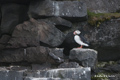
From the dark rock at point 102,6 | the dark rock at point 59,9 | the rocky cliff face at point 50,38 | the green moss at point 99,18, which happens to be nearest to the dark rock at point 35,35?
the rocky cliff face at point 50,38

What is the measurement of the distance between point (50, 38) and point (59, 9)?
0.90 m

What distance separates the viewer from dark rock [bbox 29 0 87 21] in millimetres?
7340

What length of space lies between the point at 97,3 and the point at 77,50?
2.30 meters

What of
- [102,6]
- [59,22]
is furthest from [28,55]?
[102,6]

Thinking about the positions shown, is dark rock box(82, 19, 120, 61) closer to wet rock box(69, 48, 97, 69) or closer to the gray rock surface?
wet rock box(69, 48, 97, 69)

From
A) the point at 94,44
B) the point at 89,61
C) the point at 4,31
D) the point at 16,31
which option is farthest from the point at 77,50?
the point at 4,31

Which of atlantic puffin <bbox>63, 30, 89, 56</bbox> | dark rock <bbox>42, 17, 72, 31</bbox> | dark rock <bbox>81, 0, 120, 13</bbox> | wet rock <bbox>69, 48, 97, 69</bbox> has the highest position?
dark rock <bbox>81, 0, 120, 13</bbox>

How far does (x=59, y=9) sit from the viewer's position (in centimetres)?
739

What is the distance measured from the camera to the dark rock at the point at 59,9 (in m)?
7.34

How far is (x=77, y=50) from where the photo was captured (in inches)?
260

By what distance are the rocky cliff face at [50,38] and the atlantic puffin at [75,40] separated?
105mm

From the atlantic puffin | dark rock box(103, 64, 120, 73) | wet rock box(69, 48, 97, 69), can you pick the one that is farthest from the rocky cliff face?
dark rock box(103, 64, 120, 73)

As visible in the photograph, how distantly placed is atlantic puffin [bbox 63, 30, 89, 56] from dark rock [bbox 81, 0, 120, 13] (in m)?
1.42

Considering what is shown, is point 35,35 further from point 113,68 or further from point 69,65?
point 113,68
